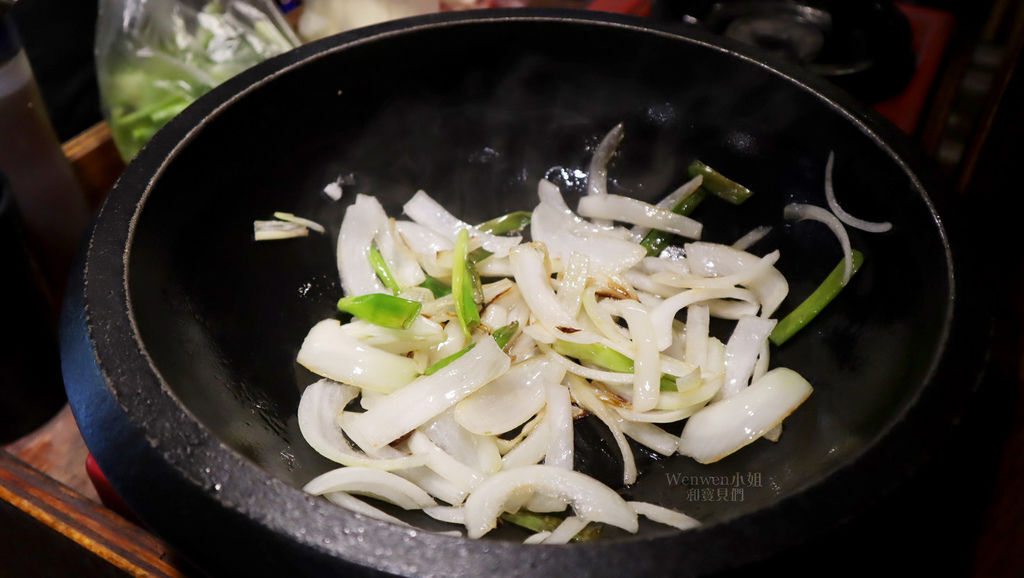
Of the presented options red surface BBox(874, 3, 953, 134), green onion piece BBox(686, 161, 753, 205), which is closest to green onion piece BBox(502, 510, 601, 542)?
green onion piece BBox(686, 161, 753, 205)

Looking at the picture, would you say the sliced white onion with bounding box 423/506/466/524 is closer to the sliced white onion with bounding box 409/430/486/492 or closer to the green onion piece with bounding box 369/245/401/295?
the sliced white onion with bounding box 409/430/486/492

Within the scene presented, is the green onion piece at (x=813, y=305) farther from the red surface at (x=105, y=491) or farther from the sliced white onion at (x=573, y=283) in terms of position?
the red surface at (x=105, y=491)

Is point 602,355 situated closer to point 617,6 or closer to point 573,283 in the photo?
point 573,283

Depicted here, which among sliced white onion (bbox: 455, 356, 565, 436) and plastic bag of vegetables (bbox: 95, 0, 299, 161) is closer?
sliced white onion (bbox: 455, 356, 565, 436)

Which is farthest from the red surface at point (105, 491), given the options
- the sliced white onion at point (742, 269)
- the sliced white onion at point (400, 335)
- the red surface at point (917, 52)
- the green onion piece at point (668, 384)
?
the red surface at point (917, 52)

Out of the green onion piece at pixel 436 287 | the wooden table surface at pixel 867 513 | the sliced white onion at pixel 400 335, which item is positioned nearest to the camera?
the wooden table surface at pixel 867 513

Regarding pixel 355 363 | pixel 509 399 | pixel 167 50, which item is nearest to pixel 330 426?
pixel 355 363

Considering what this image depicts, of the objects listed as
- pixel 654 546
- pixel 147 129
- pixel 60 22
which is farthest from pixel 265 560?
pixel 60 22
